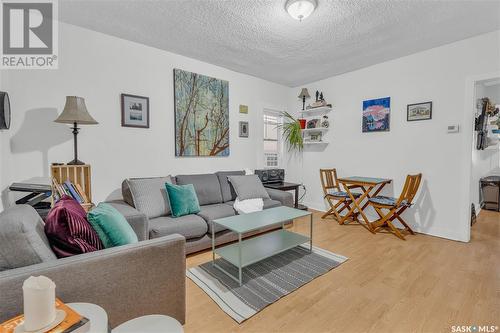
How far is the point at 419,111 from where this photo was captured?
11.1 feet

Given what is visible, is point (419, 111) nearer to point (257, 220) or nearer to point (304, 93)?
point (304, 93)

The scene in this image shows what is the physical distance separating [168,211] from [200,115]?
1568 millimetres

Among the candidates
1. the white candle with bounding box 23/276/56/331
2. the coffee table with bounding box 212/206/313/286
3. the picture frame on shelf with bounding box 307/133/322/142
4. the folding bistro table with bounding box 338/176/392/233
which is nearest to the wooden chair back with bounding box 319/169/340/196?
the folding bistro table with bounding box 338/176/392/233

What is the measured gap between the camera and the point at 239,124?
13.8 ft

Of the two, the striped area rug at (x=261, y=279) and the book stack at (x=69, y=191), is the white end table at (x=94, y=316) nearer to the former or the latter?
the striped area rug at (x=261, y=279)

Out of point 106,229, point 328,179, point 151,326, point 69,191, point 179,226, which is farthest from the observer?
point 328,179

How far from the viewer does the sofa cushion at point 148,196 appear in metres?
2.67

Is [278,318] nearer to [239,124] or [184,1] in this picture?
[184,1]

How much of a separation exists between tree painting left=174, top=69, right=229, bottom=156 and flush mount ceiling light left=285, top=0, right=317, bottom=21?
1815mm

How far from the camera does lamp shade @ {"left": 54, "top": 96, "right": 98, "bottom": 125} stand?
2.32 m

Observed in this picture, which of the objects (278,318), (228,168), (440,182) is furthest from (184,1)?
(440,182)

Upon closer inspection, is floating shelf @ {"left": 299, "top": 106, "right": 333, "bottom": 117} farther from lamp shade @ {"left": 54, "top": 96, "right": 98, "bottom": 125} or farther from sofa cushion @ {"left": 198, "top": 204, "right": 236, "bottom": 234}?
lamp shade @ {"left": 54, "top": 96, "right": 98, "bottom": 125}

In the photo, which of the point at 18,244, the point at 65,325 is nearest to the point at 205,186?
the point at 18,244

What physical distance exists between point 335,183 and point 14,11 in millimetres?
4678
